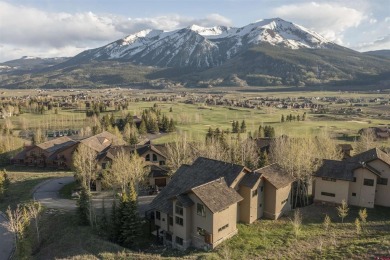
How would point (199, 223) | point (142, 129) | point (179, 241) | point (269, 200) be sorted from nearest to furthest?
point (199, 223)
point (179, 241)
point (269, 200)
point (142, 129)

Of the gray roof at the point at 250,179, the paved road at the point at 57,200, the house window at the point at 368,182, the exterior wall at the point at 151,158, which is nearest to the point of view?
the gray roof at the point at 250,179

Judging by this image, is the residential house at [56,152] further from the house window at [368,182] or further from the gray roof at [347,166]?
the house window at [368,182]

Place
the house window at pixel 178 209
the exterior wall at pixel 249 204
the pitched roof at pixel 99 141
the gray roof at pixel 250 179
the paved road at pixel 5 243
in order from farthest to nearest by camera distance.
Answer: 1. the pitched roof at pixel 99 141
2. the exterior wall at pixel 249 204
3. the gray roof at pixel 250 179
4. the paved road at pixel 5 243
5. the house window at pixel 178 209

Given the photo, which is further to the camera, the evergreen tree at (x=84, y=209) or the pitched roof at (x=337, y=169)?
the pitched roof at (x=337, y=169)

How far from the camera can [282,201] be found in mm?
50719

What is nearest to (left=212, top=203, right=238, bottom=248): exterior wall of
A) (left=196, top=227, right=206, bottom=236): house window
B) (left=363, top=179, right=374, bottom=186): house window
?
(left=196, top=227, right=206, bottom=236): house window

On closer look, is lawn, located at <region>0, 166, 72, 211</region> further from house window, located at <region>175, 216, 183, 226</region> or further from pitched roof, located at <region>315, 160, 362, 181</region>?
pitched roof, located at <region>315, 160, 362, 181</region>

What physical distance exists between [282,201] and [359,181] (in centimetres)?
1319

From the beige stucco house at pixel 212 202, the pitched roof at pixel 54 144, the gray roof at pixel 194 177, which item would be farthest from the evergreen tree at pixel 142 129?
the gray roof at pixel 194 177

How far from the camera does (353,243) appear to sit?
4116cm

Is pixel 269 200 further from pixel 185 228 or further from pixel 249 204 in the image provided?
pixel 185 228

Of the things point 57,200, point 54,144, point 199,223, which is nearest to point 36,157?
point 54,144

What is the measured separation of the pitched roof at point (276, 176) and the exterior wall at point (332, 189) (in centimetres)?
656

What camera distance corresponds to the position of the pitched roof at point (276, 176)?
161ft
